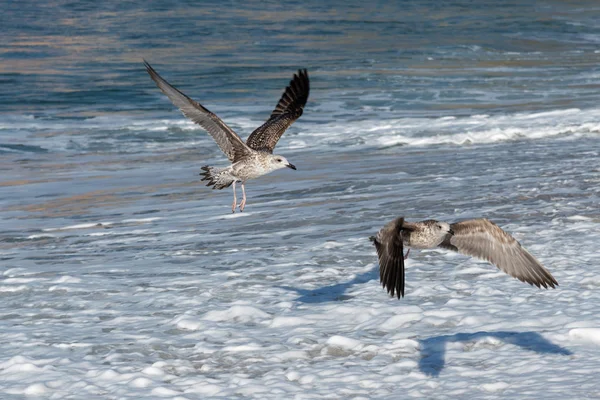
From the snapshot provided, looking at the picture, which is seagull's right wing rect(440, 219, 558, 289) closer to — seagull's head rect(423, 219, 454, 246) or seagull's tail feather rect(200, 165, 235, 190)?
seagull's head rect(423, 219, 454, 246)

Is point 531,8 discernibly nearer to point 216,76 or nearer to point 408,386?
point 216,76

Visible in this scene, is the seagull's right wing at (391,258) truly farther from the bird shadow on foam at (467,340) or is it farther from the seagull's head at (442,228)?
the seagull's head at (442,228)

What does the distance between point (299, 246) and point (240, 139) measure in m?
1.01

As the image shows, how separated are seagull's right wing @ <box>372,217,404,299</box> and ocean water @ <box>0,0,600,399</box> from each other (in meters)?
0.57

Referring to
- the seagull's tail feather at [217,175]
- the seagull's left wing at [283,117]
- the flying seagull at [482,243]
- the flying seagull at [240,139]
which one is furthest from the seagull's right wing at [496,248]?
the seagull's left wing at [283,117]

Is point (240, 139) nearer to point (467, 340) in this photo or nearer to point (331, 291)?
point (331, 291)

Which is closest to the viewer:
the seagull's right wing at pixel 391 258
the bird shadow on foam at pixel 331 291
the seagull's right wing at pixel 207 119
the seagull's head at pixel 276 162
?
the seagull's right wing at pixel 391 258

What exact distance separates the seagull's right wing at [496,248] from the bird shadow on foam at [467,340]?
1.14 ft

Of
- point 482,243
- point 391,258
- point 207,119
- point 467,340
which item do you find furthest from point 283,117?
point 391,258

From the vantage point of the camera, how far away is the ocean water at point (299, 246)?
5.74 m

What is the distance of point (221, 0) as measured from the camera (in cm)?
4556

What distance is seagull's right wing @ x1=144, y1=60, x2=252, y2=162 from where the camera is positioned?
328 inches

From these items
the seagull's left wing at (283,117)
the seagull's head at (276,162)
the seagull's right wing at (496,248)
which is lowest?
the seagull's right wing at (496,248)

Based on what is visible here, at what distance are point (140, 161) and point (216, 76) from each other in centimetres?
1132
